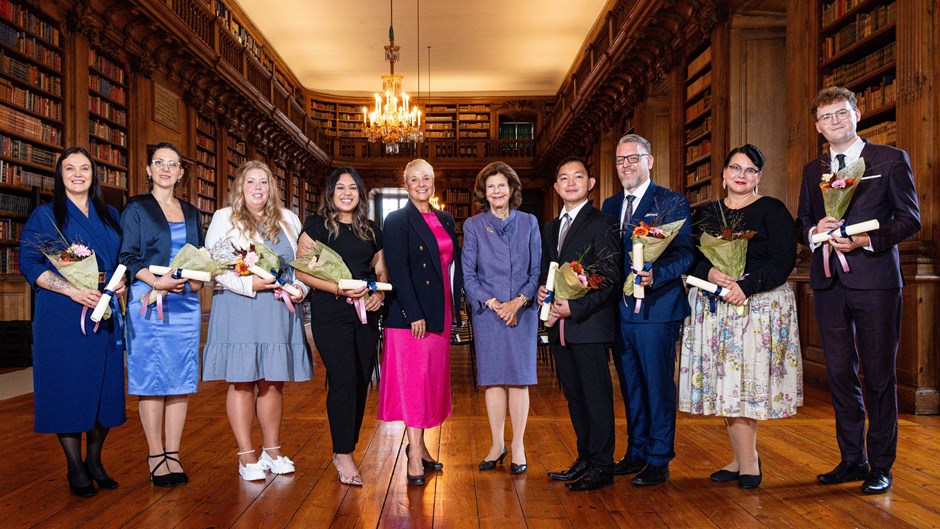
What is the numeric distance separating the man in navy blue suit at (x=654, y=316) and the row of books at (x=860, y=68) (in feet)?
8.99

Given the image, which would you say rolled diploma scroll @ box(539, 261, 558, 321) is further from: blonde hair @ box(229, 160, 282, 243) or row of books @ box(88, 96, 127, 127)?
row of books @ box(88, 96, 127, 127)

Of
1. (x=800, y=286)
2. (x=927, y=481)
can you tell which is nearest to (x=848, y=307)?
(x=927, y=481)

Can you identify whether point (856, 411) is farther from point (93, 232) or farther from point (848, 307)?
point (93, 232)

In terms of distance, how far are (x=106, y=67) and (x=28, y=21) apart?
1352 millimetres

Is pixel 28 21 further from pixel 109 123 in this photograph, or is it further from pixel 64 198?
pixel 64 198

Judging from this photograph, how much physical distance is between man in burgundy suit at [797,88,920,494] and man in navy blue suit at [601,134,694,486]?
0.58 m

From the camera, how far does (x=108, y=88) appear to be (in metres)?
7.62

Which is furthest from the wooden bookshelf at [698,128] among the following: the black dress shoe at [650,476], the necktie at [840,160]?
the black dress shoe at [650,476]

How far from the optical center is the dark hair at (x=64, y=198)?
2789 mm

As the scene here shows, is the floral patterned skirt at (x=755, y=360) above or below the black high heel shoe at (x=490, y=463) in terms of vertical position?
above

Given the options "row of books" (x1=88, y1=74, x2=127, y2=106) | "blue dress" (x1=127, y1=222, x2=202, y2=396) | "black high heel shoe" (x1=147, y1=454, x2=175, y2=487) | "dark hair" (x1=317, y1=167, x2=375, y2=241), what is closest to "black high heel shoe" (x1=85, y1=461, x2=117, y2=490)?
"black high heel shoe" (x1=147, y1=454, x2=175, y2=487)

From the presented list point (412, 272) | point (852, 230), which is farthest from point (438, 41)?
point (852, 230)

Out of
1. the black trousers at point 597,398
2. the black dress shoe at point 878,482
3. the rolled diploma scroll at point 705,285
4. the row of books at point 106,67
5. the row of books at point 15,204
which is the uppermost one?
the row of books at point 106,67

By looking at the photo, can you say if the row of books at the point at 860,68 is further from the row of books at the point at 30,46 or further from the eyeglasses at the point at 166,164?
the row of books at the point at 30,46
